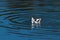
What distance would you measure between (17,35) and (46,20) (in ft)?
5.73

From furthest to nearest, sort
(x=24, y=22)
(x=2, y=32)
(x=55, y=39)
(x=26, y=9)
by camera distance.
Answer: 1. (x=26, y=9)
2. (x=24, y=22)
3. (x=2, y=32)
4. (x=55, y=39)

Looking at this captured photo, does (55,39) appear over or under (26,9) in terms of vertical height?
under

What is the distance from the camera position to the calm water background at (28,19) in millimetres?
10606

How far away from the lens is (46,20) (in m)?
12.0

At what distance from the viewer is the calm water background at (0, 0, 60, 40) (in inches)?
418

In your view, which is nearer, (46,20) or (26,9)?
(46,20)

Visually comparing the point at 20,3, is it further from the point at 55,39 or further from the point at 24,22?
the point at 55,39

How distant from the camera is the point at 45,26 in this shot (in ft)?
37.4

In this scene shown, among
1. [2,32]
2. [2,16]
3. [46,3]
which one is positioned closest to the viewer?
[2,32]

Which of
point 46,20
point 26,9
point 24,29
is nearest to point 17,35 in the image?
point 24,29

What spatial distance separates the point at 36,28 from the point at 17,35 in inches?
37.6

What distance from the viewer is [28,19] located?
12.1 m

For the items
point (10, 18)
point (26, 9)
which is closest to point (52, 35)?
point (10, 18)

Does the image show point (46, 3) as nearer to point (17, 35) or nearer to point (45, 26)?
point (45, 26)
